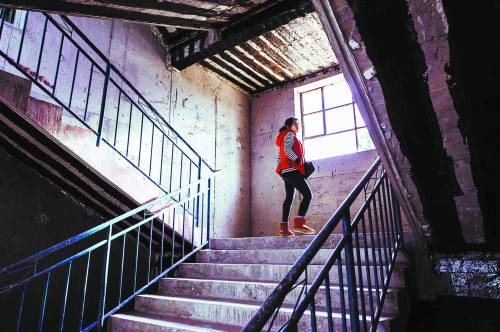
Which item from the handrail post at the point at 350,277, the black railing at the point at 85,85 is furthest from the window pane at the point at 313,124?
the handrail post at the point at 350,277

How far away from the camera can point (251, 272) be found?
3668mm

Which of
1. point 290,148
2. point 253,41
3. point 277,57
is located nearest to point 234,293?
point 290,148

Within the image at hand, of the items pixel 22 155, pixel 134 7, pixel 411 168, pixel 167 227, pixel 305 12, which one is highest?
pixel 305 12

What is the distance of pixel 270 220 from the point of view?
7.57 metres

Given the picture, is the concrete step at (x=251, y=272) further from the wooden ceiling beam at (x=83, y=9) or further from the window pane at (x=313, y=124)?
the window pane at (x=313, y=124)

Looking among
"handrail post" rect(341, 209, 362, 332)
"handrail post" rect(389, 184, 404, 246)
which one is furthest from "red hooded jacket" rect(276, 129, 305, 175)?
"handrail post" rect(341, 209, 362, 332)

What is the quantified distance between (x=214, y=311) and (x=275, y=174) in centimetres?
487

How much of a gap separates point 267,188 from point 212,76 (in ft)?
9.91

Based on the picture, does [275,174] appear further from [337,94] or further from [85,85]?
[85,85]

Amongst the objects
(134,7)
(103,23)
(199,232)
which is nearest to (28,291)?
(199,232)

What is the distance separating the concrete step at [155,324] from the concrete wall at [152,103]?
1344 millimetres

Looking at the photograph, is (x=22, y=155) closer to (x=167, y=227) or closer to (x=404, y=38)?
(x=167, y=227)

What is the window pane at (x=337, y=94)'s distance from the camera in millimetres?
7367

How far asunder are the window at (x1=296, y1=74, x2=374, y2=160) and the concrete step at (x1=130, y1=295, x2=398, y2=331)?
4832 mm
